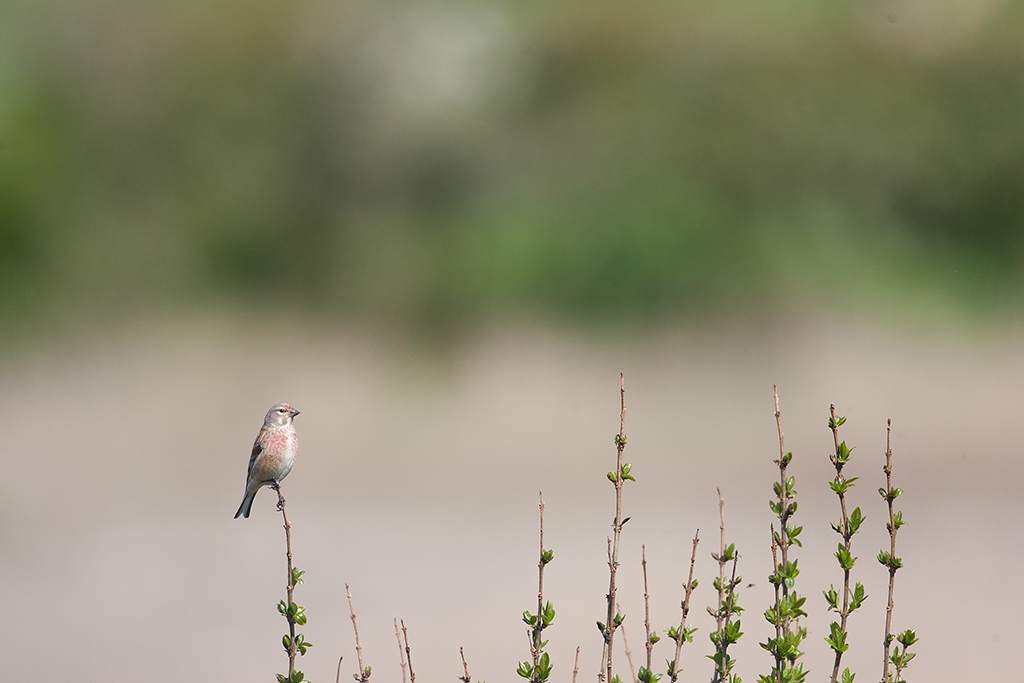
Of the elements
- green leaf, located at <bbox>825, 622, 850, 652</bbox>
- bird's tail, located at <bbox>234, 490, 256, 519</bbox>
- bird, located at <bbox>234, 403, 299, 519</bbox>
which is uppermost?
bird, located at <bbox>234, 403, 299, 519</bbox>

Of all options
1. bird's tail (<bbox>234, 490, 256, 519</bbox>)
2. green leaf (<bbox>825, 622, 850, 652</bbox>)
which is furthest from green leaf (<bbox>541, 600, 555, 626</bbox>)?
bird's tail (<bbox>234, 490, 256, 519</bbox>)

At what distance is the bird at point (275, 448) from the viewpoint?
7.87 feet

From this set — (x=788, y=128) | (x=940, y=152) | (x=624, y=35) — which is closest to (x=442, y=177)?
(x=624, y=35)

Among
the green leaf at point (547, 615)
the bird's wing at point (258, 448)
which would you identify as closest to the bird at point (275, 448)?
the bird's wing at point (258, 448)

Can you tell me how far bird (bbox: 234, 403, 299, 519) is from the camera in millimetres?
2398

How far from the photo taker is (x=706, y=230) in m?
6.53

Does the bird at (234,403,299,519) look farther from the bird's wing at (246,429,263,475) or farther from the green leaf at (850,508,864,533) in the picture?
the green leaf at (850,508,864,533)

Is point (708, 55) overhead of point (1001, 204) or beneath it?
overhead

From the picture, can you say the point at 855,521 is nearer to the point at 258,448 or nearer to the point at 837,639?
the point at 837,639

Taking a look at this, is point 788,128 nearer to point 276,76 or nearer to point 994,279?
point 994,279

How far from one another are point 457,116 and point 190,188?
6.56 ft

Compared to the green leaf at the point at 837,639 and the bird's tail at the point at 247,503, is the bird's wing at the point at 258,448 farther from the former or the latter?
the green leaf at the point at 837,639

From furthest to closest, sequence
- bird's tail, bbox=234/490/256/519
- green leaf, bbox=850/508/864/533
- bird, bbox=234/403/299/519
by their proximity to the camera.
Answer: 1. bird's tail, bbox=234/490/256/519
2. bird, bbox=234/403/299/519
3. green leaf, bbox=850/508/864/533

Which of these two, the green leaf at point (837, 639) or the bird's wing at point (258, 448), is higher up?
the bird's wing at point (258, 448)
